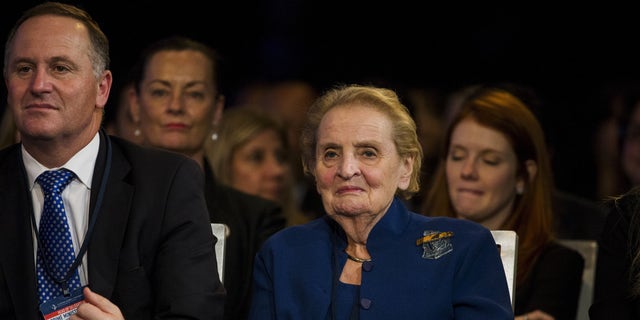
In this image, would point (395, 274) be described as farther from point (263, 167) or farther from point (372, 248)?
point (263, 167)

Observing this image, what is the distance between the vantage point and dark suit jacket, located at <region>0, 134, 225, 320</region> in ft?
11.6

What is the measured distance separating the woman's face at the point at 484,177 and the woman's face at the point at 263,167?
1.54 metres

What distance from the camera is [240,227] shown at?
4883 mm

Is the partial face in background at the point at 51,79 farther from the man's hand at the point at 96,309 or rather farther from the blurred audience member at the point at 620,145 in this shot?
the blurred audience member at the point at 620,145

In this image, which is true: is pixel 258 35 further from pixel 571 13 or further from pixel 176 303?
pixel 176 303

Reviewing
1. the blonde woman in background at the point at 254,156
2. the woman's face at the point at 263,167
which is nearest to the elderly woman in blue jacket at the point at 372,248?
the blonde woman in background at the point at 254,156

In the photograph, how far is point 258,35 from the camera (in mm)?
8992

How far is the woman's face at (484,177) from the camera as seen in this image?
15.9 ft

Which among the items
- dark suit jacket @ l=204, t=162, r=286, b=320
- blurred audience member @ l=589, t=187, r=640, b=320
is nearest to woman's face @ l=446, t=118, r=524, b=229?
dark suit jacket @ l=204, t=162, r=286, b=320

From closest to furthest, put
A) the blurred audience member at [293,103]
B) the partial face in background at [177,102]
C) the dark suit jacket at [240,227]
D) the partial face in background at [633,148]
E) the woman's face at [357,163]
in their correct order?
the woman's face at [357,163] < the dark suit jacket at [240,227] < the partial face in background at [177,102] < the partial face in background at [633,148] < the blurred audience member at [293,103]

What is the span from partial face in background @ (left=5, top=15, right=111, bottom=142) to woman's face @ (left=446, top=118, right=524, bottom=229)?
1757 mm

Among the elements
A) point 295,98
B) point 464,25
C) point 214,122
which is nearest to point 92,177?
point 214,122

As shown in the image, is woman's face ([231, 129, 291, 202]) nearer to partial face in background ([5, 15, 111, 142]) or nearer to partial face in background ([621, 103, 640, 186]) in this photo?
partial face in background ([621, 103, 640, 186])

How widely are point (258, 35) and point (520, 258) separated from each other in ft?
15.5
